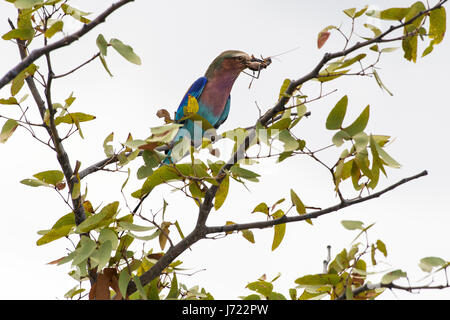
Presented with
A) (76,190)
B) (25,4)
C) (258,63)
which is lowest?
(76,190)

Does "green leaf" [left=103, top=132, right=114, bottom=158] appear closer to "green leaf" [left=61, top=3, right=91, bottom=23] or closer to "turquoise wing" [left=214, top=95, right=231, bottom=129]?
"green leaf" [left=61, top=3, right=91, bottom=23]

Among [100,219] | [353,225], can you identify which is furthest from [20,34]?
[353,225]

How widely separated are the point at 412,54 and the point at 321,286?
113 cm

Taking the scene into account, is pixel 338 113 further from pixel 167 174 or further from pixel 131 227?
pixel 131 227

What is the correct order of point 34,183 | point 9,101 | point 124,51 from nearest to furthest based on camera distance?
point 124,51, point 34,183, point 9,101

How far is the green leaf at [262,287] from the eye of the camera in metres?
2.47

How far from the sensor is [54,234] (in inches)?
103

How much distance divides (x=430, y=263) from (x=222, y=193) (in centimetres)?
93

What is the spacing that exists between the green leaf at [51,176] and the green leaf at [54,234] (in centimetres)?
27

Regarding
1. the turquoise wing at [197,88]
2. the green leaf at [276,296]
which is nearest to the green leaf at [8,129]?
the green leaf at [276,296]

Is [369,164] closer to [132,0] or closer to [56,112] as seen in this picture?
[132,0]

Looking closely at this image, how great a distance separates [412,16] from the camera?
2328 mm

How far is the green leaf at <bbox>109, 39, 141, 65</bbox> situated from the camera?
2.39 metres
